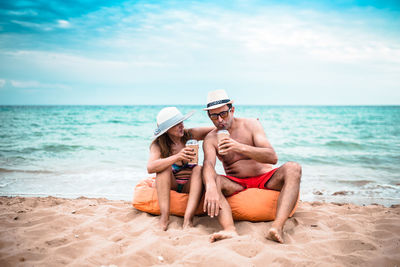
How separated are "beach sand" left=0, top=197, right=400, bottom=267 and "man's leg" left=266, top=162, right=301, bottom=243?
0.70 ft

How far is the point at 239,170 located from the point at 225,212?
Answer: 0.84m

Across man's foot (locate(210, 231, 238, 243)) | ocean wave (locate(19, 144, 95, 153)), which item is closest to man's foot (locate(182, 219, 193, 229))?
man's foot (locate(210, 231, 238, 243))

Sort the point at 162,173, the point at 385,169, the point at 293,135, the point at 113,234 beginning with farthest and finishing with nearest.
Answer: the point at 293,135 → the point at 385,169 → the point at 162,173 → the point at 113,234

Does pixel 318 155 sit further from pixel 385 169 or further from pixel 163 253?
pixel 163 253

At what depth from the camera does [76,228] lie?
3303 mm

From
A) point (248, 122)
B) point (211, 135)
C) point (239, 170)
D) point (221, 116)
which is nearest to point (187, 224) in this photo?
point (239, 170)

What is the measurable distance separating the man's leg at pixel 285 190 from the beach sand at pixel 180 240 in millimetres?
213

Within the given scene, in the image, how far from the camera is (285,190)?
3.33 metres

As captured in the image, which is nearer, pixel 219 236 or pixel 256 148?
pixel 219 236

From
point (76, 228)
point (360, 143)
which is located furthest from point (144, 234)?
point (360, 143)

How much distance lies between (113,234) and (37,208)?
1.59 metres

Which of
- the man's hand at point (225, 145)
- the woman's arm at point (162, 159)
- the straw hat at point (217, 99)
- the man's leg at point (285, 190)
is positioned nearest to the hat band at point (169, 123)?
the woman's arm at point (162, 159)

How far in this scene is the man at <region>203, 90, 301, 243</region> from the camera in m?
3.24

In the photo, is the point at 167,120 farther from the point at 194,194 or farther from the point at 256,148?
the point at 256,148
